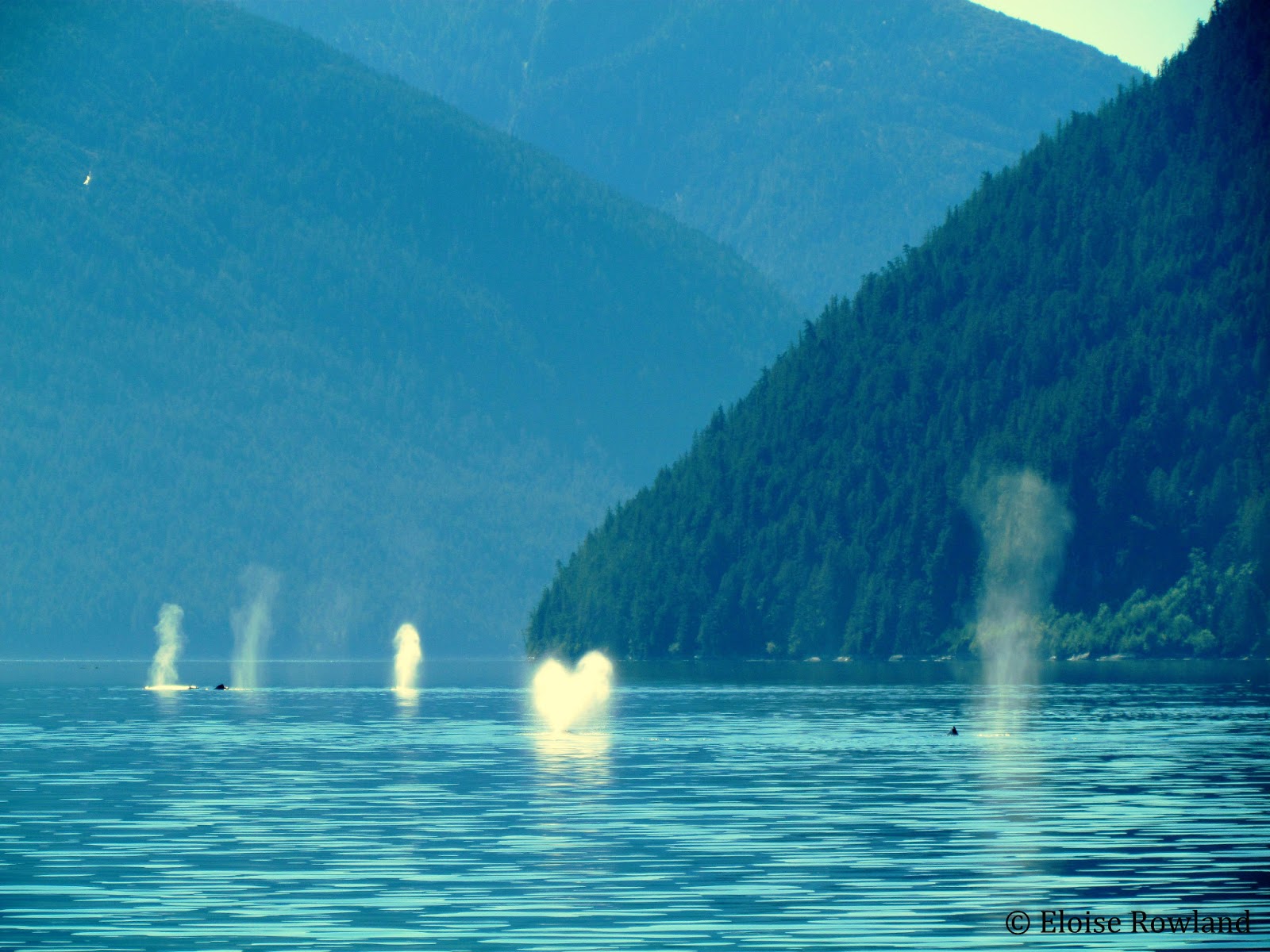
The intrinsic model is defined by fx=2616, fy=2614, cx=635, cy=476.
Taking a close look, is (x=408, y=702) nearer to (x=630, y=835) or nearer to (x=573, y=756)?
(x=573, y=756)

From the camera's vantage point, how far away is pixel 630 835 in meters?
71.4

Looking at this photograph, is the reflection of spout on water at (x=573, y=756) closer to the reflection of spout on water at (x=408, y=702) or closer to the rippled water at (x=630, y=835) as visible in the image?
the rippled water at (x=630, y=835)

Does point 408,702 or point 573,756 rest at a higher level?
point 408,702

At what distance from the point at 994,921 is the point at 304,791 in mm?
37881

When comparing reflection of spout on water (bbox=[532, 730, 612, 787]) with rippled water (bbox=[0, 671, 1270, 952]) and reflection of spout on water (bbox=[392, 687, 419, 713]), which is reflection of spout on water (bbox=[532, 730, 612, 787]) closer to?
rippled water (bbox=[0, 671, 1270, 952])

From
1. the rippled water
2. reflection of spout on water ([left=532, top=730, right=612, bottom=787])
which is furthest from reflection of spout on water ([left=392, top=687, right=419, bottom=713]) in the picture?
reflection of spout on water ([left=532, top=730, right=612, bottom=787])

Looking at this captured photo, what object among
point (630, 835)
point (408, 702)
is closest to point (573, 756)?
point (630, 835)

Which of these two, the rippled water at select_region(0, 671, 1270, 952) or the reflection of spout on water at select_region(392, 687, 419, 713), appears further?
the reflection of spout on water at select_region(392, 687, 419, 713)

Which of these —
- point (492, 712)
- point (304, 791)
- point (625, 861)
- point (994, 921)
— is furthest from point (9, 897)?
point (492, 712)

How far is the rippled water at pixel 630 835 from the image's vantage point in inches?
2126

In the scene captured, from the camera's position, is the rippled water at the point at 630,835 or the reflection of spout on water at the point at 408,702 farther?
the reflection of spout on water at the point at 408,702

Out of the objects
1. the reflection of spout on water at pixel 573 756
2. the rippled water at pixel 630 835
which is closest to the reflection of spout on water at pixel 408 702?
the rippled water at pixel 630 835

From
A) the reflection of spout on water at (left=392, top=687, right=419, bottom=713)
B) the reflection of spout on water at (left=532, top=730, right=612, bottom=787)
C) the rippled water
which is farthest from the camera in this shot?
the reflection of spout on water at (left=392, top=687, right=419, bottom=713)

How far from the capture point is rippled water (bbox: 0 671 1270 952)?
177ft
